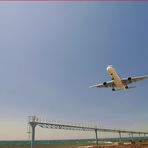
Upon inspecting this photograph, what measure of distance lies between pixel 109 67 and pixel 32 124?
103 feet

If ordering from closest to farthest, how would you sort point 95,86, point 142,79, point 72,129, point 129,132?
point 142,79 → point 95,86 → point 72,129 → point 129,132

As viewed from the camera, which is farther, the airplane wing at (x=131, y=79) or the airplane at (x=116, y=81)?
the airplane wing at (x=131, y=79)

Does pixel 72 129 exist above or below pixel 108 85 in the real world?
below

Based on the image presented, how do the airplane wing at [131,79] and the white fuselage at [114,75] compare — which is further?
the airplane wing at [131,79]

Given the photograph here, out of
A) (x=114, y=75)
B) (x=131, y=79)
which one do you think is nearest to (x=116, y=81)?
(x=114, y=75)

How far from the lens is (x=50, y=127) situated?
7406cm

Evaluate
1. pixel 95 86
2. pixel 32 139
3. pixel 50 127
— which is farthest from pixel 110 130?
pixel 95 86

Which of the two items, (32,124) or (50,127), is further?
(50,127)

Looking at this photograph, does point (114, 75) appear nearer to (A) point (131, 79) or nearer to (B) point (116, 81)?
(B) point (116, 81)

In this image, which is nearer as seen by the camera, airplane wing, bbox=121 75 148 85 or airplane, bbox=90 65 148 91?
airplane, bbox=90 65 148 91

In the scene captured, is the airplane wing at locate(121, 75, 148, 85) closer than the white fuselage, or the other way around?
the white fuselage

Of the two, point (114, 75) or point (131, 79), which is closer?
point (114, 75)

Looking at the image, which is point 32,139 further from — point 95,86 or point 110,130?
point 110,130

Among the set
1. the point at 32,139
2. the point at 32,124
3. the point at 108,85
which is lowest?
the point at 32,139
